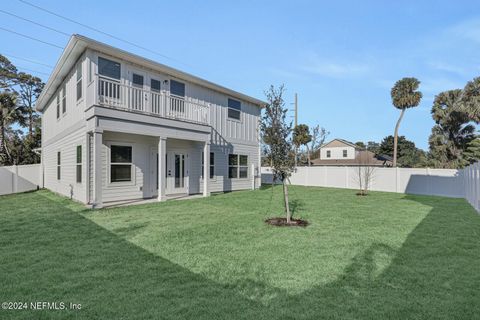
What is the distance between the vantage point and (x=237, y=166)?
51.1ft

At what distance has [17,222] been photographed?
7.01m

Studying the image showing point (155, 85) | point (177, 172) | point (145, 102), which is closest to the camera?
point (145, 102)

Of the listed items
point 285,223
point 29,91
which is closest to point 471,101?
point 285,223

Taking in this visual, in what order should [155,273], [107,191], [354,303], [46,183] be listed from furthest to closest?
[46,183] < [107,191] < [155,273] < [354,303]

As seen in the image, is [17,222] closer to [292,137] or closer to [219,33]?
[292,137]

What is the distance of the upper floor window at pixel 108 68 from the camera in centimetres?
982

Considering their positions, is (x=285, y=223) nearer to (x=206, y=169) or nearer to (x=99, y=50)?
(x=206, y=169)

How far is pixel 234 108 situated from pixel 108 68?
23.5 ft

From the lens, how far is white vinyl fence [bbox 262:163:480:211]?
1475cm

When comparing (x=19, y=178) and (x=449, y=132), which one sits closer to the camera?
(x=19, y=178)

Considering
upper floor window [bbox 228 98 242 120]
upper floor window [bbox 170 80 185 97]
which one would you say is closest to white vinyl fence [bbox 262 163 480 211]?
upper floor window [bbox 228 98 242 120]

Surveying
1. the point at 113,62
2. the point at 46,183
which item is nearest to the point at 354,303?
the point at 113,62

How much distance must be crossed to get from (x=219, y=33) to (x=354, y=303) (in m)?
14.6

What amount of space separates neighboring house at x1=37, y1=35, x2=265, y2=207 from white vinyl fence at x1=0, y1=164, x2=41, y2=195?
1.32 m
